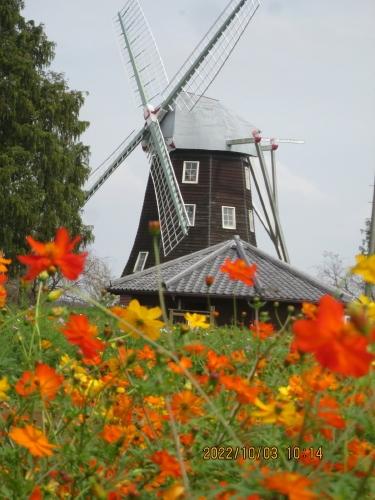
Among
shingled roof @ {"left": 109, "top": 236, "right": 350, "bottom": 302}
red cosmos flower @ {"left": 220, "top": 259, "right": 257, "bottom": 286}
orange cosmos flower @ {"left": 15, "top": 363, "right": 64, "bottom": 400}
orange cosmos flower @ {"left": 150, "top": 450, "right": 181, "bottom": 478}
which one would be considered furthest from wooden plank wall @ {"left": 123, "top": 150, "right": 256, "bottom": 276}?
orange cosmos flower @ {"left": 150, "top": 450, "right": 181, "bottom": 478}

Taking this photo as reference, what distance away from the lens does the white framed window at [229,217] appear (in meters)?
22.6

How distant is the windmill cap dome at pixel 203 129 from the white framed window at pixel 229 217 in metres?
1.85

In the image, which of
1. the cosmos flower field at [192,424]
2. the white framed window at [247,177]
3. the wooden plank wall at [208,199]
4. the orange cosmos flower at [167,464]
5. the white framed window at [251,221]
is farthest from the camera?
the white framed window at [251,221]

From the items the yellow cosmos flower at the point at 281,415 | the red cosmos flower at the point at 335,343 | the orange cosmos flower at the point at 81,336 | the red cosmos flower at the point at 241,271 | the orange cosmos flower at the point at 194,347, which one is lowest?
the yellow cosmos flower at the point at 281,415

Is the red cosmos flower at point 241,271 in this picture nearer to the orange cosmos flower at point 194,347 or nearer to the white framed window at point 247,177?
the orange cosmos flower at point 194,347

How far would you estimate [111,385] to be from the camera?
7.07 feet

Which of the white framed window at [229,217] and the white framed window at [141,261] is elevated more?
the white framed window at [229,217]

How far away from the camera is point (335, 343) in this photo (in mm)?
945

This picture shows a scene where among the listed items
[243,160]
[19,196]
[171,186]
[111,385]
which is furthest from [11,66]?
[111,385]

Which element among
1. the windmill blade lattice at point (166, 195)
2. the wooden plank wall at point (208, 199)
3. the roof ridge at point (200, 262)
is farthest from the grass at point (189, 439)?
the wooden plank wall at point (208, 199)

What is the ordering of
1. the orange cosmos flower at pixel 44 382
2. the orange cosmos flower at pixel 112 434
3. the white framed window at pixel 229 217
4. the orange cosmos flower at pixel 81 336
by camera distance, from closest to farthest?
the orange cosmos flower at pixel 81 336, the orange cosmos flower at pixel 44 382, the orange cosmos flower at pixel 112 434, the white framed window at pixel 229 217

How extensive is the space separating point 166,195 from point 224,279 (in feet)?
19.8

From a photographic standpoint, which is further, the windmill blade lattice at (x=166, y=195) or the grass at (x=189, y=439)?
the windmill blade lattice at (x=166, y=195)

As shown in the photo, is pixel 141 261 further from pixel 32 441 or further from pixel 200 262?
pixel 32 441
